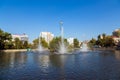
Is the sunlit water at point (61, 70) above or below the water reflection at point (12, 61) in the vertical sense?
below

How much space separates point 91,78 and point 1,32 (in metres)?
134

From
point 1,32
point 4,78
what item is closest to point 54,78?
point 4,78

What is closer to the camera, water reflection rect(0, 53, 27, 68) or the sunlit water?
the sunlit water

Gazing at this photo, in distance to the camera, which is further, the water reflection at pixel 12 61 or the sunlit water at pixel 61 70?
the water reflection at pixel 12 61

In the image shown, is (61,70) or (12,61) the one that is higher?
(12,61)

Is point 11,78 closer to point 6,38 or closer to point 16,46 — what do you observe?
point 6,38

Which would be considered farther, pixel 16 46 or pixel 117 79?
pixel 16 46

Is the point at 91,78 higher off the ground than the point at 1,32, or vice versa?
the point at 1,32

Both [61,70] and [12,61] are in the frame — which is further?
[12,61]

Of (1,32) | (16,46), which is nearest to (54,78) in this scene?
(1,32)

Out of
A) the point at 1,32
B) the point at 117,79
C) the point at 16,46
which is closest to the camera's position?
the point at 117,79

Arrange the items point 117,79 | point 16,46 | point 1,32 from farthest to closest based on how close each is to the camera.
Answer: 1. point 16,46
2. point 1,32
3. point 117,79

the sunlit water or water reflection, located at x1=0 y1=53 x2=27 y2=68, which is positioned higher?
water reflection, located at x1=0 y1=53 x2=27 y2=68

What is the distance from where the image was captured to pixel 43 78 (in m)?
29.3
